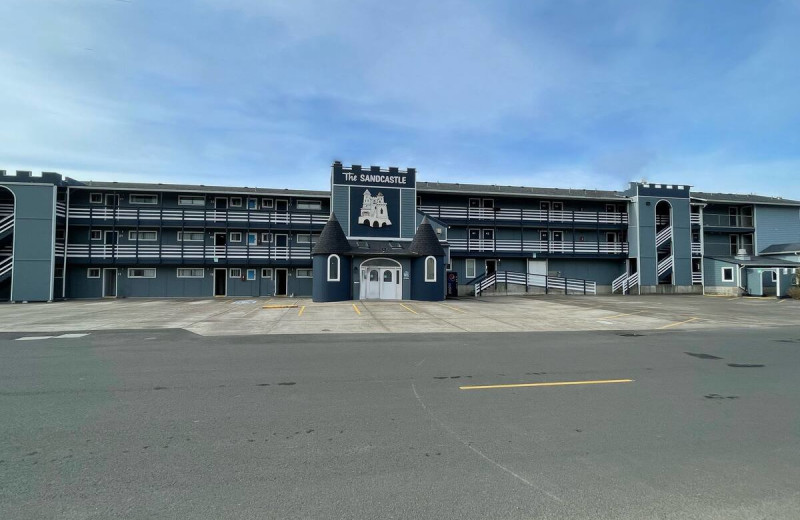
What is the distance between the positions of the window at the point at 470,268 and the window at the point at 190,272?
21890 millimetres

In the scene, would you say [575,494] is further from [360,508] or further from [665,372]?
[665,372]

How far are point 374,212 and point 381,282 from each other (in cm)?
542

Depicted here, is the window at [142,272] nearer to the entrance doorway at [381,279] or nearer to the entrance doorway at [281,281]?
the entrance doorway at [281,281]

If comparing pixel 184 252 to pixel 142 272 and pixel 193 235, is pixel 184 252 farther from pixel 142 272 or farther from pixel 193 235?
pixel 142 272

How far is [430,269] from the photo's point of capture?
29844 millimetres

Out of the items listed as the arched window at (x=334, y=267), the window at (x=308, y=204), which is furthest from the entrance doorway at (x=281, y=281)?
the arched window at (x=334, y=267)

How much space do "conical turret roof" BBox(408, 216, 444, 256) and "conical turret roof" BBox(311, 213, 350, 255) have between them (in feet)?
15.5

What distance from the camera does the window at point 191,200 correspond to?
1405 inches

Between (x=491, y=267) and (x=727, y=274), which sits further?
(x=491, y=267)

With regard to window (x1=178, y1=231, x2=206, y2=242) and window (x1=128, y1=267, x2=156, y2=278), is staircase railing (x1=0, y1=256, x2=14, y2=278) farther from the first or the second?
window (x1=178, y1=231, x2=206, y2=242)

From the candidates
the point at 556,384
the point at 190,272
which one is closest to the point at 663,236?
the point at 556,384

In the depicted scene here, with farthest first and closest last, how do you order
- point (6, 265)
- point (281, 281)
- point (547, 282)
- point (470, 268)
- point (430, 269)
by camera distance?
point (470, 268) < point (547, 282) < point (281, 281) < point (6, 265) < point (430, 269)

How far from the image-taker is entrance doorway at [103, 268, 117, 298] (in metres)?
33.9

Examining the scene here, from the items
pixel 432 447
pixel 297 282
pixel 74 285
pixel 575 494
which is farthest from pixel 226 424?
pixel 74 285
